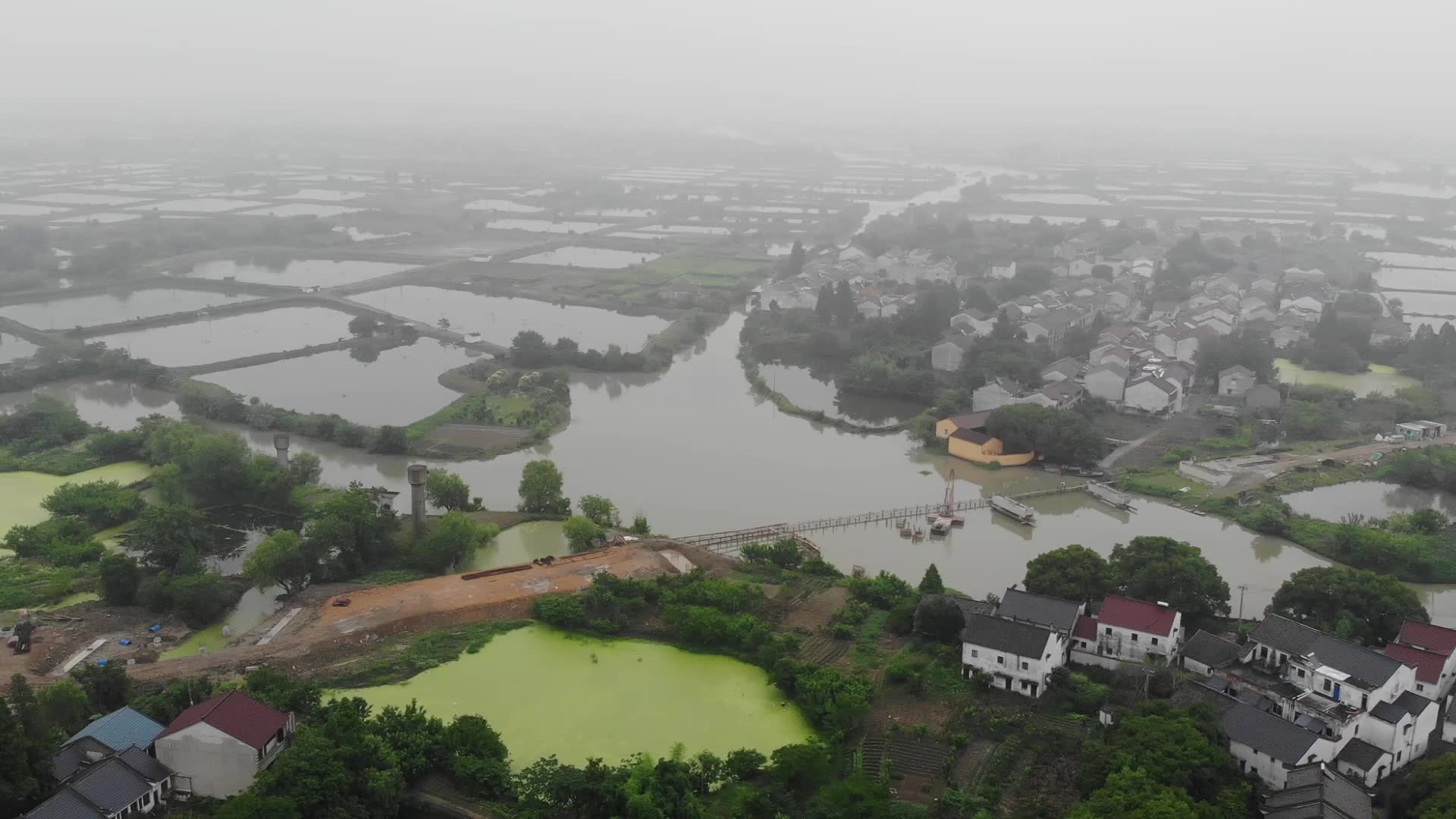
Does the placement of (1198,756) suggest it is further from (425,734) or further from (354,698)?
(354,698)

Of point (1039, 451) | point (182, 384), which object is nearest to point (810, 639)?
point (1039, 451)

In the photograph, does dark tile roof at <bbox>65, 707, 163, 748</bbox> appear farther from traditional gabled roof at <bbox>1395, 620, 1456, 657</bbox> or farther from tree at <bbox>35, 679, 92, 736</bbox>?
traditional gabled roof at <bbox>1395, 620, 1456, 657</bbox>

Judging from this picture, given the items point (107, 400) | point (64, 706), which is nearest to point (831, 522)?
point (64, 706)

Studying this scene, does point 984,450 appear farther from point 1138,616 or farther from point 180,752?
point 180,752

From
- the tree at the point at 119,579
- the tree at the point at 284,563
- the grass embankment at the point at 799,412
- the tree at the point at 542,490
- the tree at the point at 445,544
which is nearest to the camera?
the tree at the point at 119,579

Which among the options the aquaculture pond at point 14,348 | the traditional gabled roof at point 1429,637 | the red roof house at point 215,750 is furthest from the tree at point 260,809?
the aquaculture pond at point 14,348

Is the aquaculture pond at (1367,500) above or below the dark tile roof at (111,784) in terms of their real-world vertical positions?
below

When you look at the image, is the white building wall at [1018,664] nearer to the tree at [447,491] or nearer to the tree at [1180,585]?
the tree at [1180,585]
